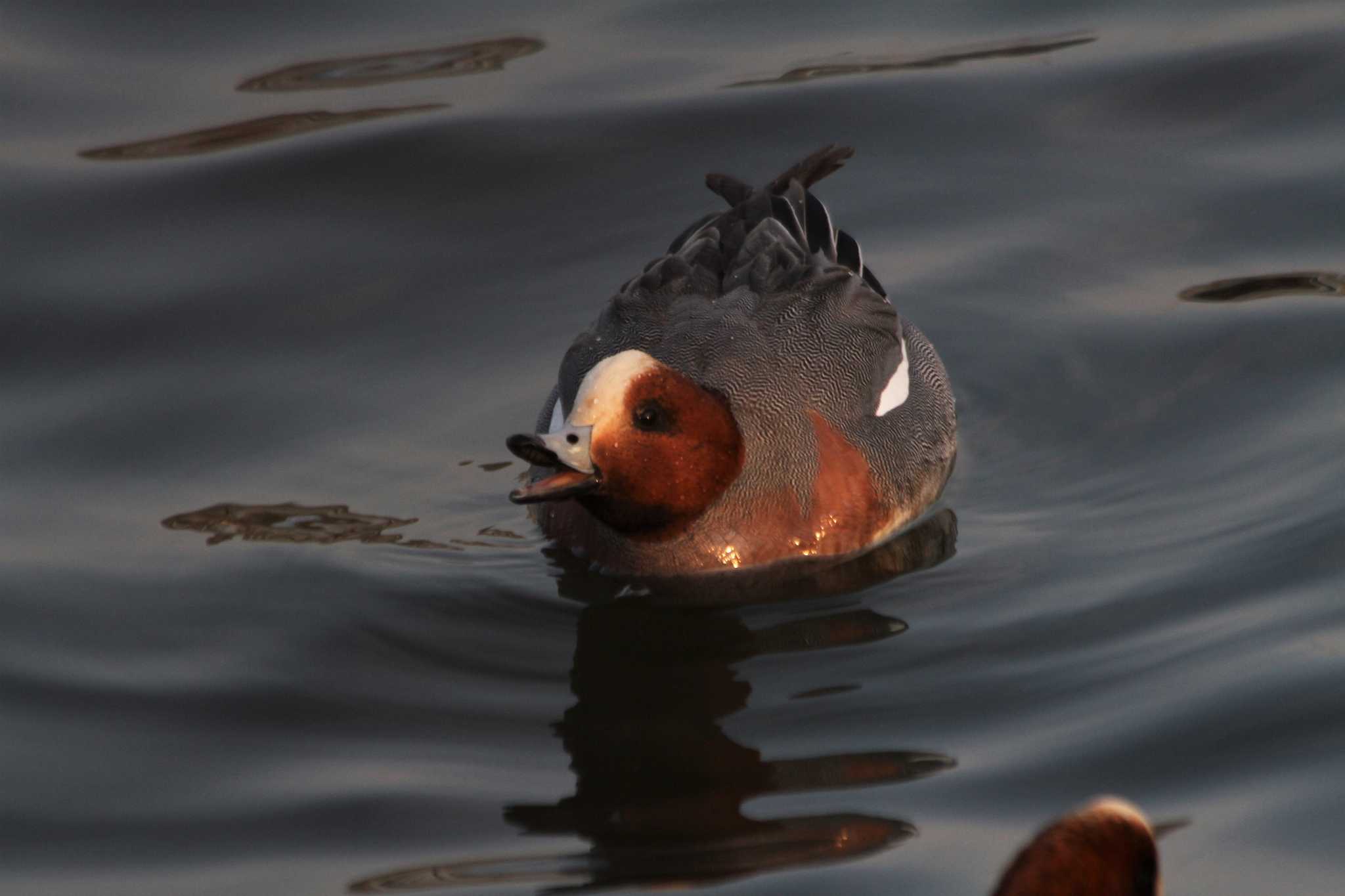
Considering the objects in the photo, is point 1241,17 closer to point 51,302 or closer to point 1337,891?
point 51,302

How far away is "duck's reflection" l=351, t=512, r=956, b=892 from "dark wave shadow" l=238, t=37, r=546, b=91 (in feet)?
13.3

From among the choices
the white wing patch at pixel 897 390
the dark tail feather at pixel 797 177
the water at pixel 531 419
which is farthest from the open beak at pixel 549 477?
the dark tail feather at pixel 797 177

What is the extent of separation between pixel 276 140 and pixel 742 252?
3.13 metres

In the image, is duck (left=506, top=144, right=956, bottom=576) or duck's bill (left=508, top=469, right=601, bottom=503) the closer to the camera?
duck's bill (left=508, top=469, right=601, bottom=503)

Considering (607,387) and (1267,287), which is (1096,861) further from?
(1267,287)

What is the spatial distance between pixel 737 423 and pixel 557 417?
697 millimetres

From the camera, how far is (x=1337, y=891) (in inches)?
173

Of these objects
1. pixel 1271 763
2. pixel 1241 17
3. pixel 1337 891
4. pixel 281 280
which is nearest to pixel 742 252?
pixel 281 280

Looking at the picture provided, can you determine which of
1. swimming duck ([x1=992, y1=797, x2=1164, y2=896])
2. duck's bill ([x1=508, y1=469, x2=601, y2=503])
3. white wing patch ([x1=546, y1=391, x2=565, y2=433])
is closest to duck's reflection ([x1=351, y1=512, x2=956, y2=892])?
duck's bill ([x1=508, y1=469, x2=601, y2=503])

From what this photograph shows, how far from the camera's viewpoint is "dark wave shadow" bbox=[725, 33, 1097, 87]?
988 centimetres

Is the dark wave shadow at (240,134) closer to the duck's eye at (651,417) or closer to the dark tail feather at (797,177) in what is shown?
the dark tail feather at (797,177)

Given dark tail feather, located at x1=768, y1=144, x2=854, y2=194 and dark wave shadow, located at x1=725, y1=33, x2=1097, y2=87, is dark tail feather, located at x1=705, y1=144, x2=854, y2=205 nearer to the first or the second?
dark tail feather, located at x1=768, y1=144, x2=854, y2=194

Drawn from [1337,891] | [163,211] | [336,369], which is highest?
[163,211]

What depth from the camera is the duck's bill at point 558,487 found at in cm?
600
